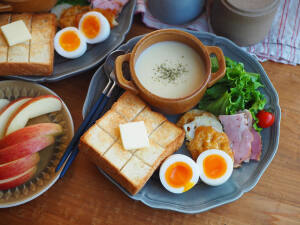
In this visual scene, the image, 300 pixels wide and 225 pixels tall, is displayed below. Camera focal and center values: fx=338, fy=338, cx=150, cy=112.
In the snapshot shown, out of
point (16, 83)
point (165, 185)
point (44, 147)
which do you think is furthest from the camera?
point (16, 83)

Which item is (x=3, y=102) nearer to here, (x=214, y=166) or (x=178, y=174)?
(x=178, y=174)

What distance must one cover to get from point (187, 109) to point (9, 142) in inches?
34.7

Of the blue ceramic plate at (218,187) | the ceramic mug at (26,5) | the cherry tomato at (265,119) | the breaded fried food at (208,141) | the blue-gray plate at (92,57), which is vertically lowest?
the blue ceramic plate at (218,187)

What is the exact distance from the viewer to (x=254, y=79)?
178 centimetres

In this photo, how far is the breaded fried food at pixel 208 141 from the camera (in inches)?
66.3

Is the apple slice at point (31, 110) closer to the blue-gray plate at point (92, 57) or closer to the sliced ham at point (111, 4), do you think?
the blue-gray plate at point (92, 57)

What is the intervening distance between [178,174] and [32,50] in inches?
42.0

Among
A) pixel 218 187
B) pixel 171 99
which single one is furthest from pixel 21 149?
pixel 218 187

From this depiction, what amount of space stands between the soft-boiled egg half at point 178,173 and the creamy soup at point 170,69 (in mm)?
317

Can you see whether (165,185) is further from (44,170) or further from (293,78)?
(293,78)

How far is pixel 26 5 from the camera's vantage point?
191 centimetres

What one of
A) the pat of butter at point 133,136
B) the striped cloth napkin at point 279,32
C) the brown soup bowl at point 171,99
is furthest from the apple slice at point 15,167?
the striped cloth napkin at point 279,32

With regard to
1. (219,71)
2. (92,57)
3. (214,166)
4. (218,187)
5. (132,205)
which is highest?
(219,71)

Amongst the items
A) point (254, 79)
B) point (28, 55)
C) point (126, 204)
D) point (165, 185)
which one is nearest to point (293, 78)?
point (254, 79)
